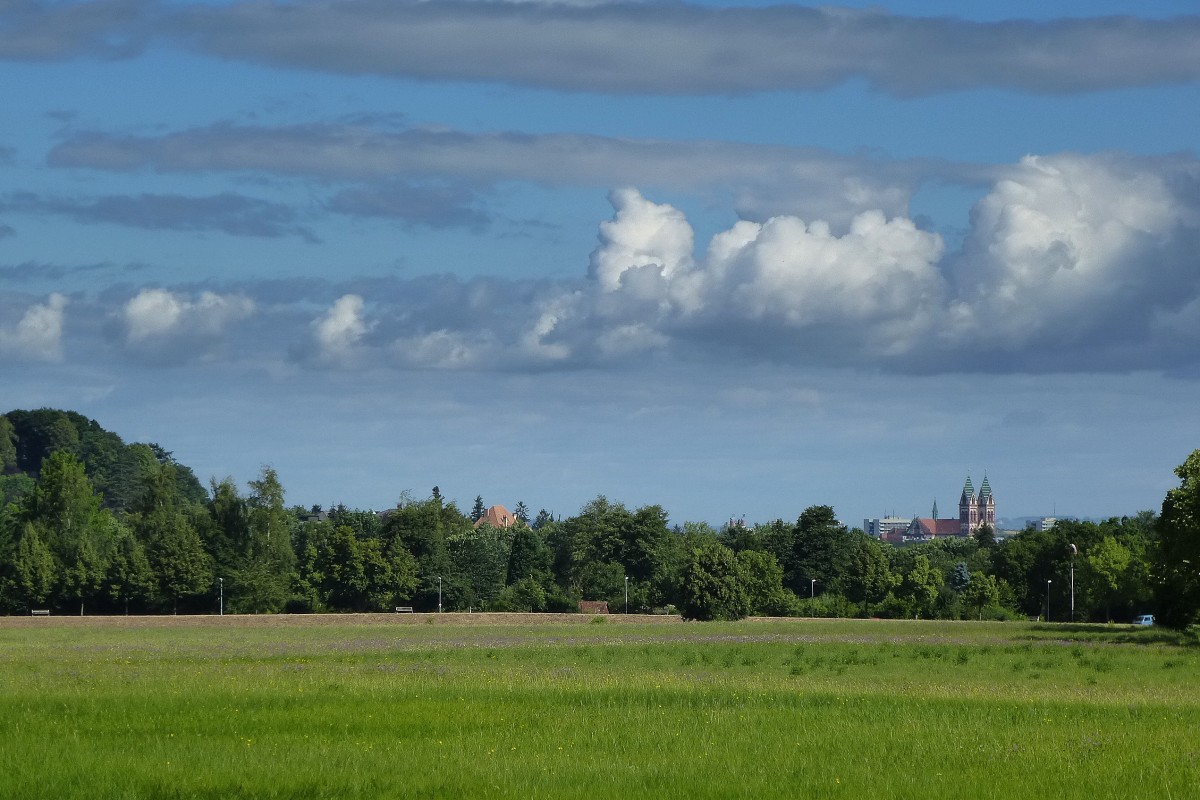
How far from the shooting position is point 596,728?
A: 25406 mm

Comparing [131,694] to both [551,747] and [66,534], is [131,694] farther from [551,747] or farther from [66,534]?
[66,534]

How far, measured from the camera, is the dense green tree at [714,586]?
319ft

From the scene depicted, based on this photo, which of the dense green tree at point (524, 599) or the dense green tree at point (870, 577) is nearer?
the dense green tree at point (524, 599)

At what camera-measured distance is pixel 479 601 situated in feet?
443

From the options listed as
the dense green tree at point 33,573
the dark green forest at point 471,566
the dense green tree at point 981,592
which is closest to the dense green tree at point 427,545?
the dark green forest at point 471,566

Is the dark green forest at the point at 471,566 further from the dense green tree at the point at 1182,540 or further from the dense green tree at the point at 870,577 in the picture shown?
the dense green tree at the point at 1182,540

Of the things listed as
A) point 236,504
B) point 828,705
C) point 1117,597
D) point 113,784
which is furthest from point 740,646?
point 236,504

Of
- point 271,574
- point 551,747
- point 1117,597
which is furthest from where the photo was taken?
point 271,574

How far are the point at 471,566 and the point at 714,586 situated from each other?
4585cm

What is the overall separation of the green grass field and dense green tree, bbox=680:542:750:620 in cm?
4578

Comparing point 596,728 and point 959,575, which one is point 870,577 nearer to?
point 959,575

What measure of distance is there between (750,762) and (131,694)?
53.0 ft

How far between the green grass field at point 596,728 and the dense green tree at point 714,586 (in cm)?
4578

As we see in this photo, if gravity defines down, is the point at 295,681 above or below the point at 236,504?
below
